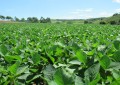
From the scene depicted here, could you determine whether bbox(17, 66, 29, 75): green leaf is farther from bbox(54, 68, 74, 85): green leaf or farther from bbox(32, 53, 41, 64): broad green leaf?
bbox(54, 68, 74, 85): green leaf

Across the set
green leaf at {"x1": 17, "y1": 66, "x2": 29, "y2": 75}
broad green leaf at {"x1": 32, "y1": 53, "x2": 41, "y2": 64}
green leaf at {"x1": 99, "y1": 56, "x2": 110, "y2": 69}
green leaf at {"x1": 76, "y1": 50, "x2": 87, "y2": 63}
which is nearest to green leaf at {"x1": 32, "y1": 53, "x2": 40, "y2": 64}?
broad green leaf at {"x1": 32, "y1": 53, "x2": 41, "y2": 64}

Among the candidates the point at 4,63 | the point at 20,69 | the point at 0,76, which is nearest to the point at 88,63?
the point at 20,69

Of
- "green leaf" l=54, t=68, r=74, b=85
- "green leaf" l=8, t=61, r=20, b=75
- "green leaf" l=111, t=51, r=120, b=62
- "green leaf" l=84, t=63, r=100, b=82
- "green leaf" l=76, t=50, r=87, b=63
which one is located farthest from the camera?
"green leaf" l=111, t=51, r=120, b=62

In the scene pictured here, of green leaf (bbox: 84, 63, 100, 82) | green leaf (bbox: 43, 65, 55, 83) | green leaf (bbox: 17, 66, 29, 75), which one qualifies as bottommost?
green leaf (bbox: 17, 66, 29, 75)

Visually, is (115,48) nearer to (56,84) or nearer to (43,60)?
(43,60)

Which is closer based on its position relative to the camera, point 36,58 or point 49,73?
point 49,73

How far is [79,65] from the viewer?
5.50 feet

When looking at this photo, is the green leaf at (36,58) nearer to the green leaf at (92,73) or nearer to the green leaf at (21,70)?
the green leaf at (21,70)

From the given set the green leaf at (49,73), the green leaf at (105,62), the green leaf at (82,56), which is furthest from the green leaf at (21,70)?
the green leaf at (105,62)

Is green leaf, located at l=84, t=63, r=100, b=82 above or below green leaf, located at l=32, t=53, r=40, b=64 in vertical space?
above

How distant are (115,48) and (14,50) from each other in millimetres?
1004

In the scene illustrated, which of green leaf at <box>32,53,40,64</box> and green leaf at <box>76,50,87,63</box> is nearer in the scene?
green leaf at <box>76,50,87,63</box>

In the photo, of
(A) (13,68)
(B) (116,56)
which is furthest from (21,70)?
(B) (116,56)

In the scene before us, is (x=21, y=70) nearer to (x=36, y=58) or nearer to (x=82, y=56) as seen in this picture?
(x=36, y=58)
